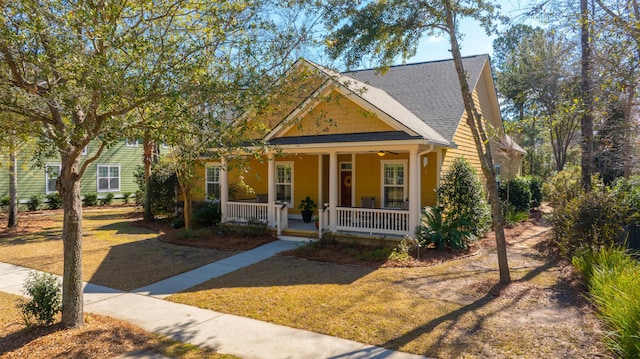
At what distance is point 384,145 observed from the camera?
10.9 meters

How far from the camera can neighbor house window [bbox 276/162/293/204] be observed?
16031 millimetres

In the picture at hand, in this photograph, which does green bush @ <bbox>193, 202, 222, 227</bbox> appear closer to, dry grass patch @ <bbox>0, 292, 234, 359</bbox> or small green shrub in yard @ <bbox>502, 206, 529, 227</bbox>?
Answer: dry grass patch @ <bbox>0, 292, 234, 359</bbox>

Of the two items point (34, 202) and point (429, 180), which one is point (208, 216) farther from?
point (34, 202)

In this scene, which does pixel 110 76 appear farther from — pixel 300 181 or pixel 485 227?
pixel 485 227

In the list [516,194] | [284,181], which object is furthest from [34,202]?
[516,194]

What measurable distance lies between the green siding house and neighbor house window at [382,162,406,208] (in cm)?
1668

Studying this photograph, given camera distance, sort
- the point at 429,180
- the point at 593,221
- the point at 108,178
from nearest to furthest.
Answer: the point at 593,221
the point at 429,180
the point at 108,178

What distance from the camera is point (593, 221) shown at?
8.44 m

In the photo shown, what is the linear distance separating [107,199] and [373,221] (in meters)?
21.5

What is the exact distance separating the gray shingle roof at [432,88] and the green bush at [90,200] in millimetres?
18860

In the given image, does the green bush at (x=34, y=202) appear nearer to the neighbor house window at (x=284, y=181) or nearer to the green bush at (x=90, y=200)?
the green bush at (x=90, y=200)

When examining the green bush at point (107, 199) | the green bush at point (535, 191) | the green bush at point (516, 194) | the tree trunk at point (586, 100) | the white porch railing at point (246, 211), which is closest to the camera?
the tree trunk at point (586, 100)

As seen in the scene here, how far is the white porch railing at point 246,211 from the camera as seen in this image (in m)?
14.0

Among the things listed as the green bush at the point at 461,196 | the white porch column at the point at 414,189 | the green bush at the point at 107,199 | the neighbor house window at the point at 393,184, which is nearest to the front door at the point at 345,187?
the neighbor house window at the point at 393,184
